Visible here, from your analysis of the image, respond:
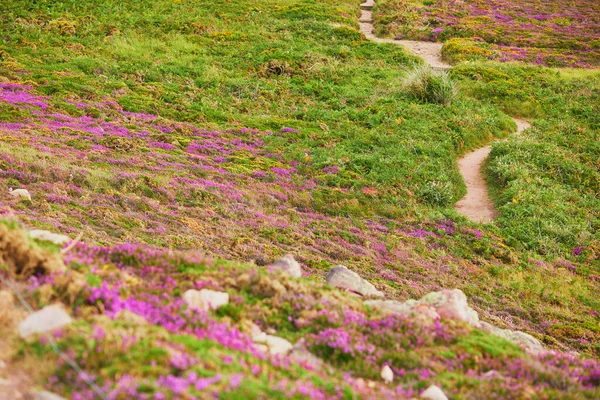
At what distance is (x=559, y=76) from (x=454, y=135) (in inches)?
729

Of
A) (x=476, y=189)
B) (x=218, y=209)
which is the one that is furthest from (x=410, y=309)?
(x=476, y=189)

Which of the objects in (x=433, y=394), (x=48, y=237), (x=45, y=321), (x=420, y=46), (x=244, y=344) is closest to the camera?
(x=45, y=321)

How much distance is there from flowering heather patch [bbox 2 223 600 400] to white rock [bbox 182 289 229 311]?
15 cm

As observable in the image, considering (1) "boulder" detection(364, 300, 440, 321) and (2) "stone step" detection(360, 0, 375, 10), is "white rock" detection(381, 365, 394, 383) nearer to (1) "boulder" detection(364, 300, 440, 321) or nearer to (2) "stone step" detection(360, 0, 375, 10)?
(1) "boulder" detection(364, 300, 440, 321)

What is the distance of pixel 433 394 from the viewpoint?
259 inches

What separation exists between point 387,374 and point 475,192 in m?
20.4

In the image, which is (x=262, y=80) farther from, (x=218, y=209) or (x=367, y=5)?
(x=367, y=5)

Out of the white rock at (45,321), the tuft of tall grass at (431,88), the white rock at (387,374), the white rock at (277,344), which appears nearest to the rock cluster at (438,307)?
the white rock at (387,374)

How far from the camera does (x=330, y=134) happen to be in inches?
1131

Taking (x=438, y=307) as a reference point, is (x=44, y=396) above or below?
above

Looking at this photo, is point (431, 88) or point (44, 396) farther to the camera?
point (431, 88)

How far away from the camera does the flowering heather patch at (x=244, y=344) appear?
17.2 feet

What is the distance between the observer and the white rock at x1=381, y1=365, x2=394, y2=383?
7.02 m

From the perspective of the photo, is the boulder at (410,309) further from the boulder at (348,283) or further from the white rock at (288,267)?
the white rock at (288,267)
